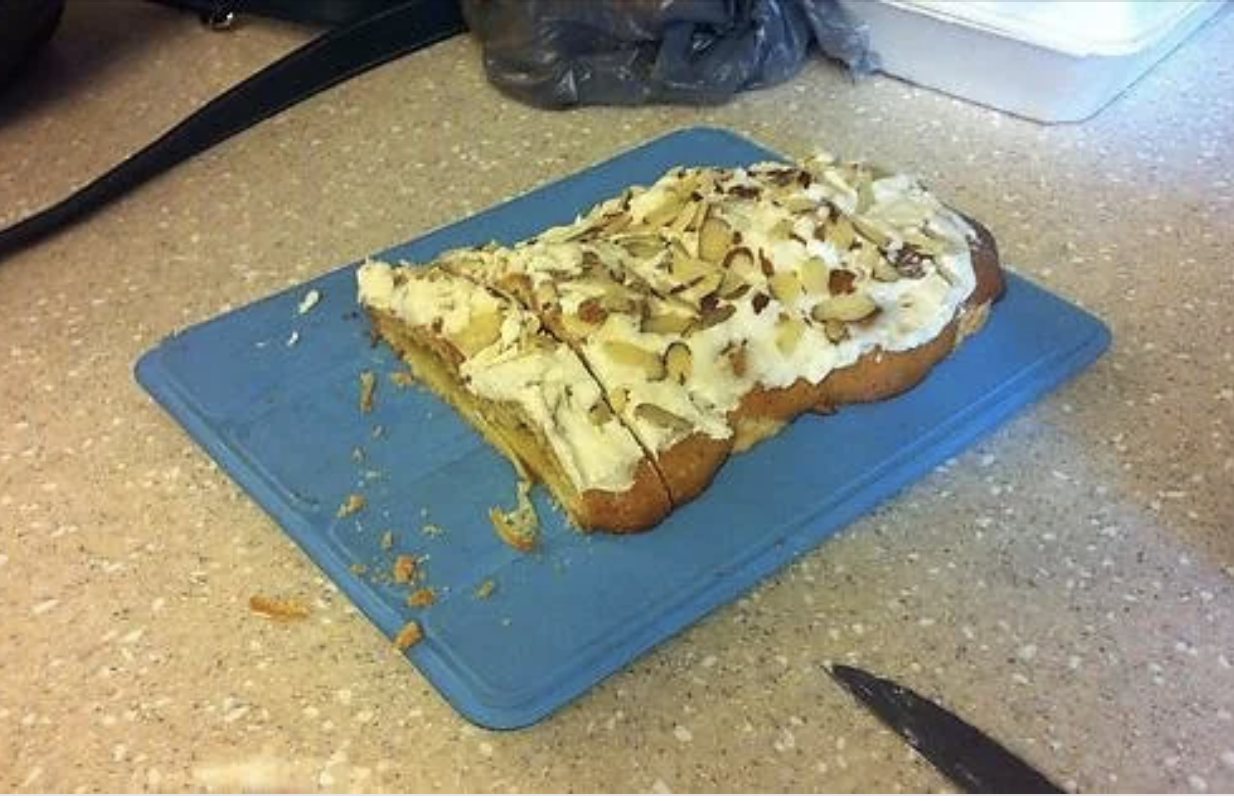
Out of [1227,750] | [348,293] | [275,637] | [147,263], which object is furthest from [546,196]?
[1227,750]

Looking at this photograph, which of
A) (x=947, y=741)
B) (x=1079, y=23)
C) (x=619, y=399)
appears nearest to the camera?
(x=947, y=741)

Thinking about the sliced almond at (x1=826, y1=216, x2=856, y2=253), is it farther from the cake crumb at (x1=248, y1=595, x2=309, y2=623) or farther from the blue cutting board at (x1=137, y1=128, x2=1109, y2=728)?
the cake crumb at (x1=248, y1=595, x2=309, y2=623)

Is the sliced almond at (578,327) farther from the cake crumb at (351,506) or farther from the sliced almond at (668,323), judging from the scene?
the cake crumb at (351,506)

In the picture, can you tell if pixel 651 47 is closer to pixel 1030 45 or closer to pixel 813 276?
pixel 1030 45

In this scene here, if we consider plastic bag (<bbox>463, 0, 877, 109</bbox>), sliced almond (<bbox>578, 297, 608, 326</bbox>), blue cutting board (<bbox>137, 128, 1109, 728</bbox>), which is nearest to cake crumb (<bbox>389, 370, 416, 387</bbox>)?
blue cutting board (<bbox>137, 128, 1109, 728</bbox>)

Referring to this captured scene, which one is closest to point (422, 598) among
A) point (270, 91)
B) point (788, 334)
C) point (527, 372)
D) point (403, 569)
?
point (403, 569)

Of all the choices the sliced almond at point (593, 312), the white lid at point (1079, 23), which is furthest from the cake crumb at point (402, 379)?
the white lid at point (1079, 23)
